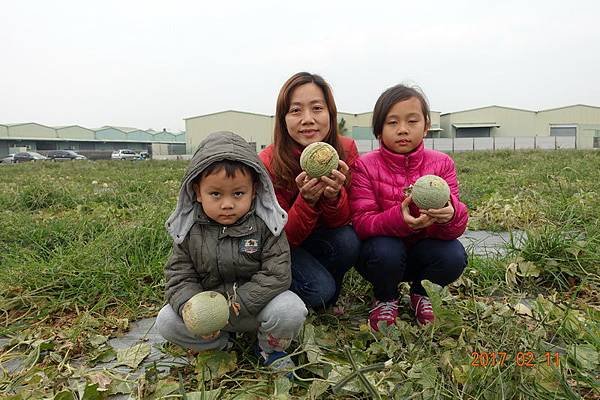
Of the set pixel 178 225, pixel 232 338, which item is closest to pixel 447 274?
pixel 232 338

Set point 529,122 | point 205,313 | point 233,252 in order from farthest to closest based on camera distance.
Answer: point 529,122 → point 233,252 → point 205,313

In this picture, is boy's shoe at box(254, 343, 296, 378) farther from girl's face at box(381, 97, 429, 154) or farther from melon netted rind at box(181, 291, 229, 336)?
girl's face at box(381, 97, 429, 154)

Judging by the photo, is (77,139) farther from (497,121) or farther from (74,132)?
(497,121)

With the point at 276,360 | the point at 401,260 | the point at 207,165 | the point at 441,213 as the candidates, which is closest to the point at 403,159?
the point at 441,213

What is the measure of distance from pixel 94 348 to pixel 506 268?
248cm

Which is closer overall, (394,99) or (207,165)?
(207,165)

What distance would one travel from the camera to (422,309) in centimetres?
237

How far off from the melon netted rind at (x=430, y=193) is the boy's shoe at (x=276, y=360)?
3.02 ft

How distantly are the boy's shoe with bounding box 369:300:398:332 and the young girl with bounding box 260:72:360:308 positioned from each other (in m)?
0.25

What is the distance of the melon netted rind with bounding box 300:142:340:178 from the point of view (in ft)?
6.60

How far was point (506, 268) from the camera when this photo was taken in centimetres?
283

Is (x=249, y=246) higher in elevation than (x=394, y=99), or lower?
lower

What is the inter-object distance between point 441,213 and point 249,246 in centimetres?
91

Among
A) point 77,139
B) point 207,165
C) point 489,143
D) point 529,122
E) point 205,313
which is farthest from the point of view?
point 77,139
